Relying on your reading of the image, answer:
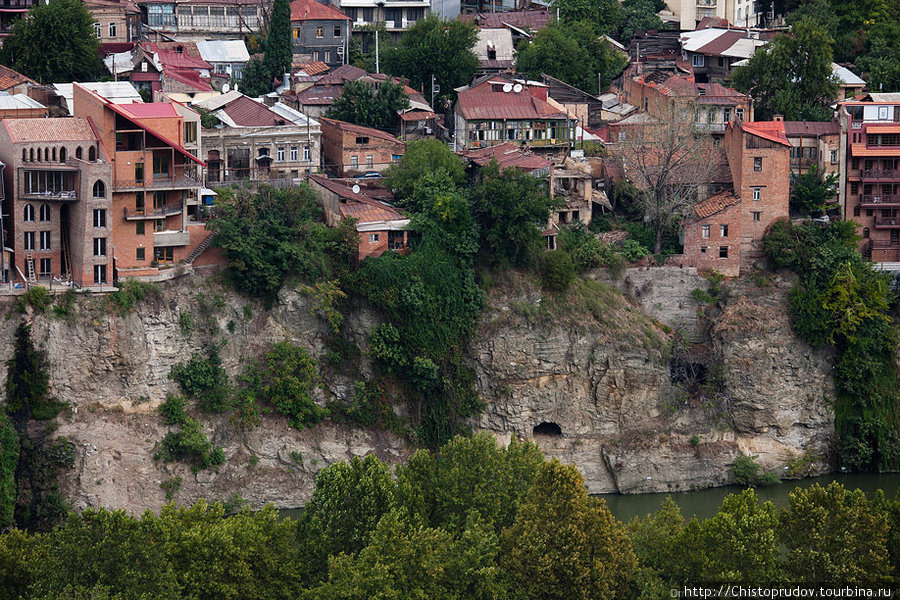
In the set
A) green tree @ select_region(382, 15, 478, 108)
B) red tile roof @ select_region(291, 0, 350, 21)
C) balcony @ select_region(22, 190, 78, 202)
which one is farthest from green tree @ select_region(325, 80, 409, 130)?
balcony @ select_region(22, 190, 78, 202)

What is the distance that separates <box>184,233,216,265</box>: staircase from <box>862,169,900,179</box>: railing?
2553cm

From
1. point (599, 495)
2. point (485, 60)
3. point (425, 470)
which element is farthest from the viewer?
point (485, 60)

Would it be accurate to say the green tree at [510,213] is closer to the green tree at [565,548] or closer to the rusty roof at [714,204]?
the rusty roof at [714,204]

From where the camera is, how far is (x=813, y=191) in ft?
268

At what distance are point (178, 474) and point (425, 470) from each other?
10928 millimetres

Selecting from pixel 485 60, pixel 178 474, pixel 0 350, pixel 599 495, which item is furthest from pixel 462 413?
pixel 485 60

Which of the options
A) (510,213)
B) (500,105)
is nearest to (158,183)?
(510,213)

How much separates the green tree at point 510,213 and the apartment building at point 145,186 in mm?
10311

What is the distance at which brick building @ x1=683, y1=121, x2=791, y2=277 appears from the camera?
8056 cm

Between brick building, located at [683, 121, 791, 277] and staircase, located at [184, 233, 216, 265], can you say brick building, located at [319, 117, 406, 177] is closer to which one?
staircase, located at [184, 233, 216, 265]

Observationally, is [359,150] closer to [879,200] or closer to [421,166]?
[421,166]

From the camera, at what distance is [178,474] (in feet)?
237

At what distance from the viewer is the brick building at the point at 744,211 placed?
80.6 m

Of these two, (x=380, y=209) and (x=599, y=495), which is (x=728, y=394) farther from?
(x=380, y=209)
